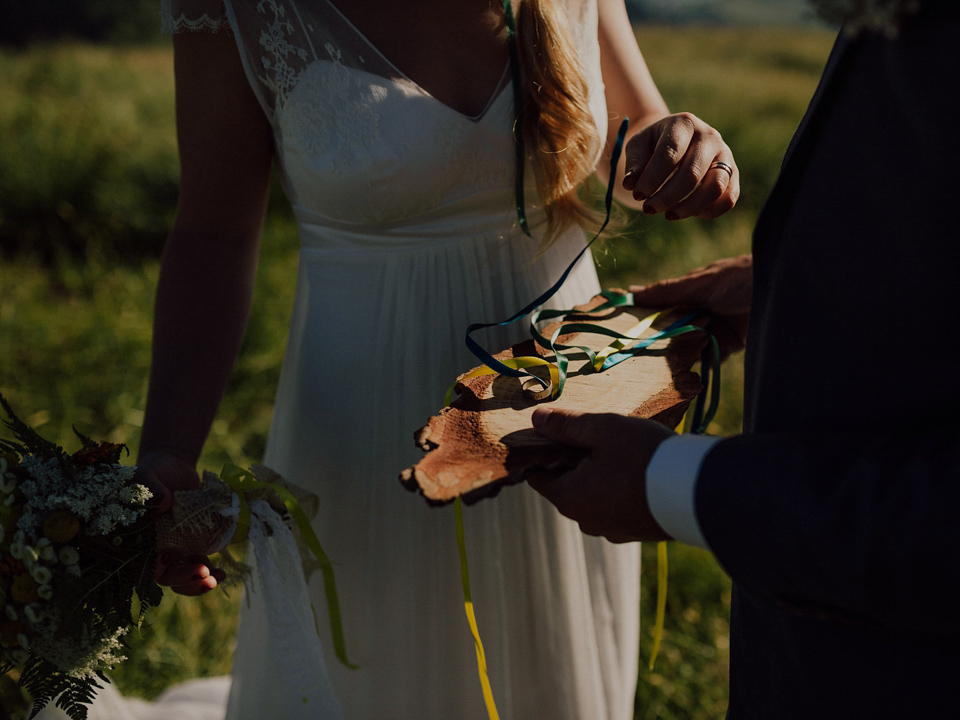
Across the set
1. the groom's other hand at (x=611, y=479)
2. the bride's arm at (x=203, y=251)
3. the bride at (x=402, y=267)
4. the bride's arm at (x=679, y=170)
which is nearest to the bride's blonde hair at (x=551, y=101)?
the bride at (x=402, y=267)

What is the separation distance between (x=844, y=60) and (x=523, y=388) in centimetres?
57

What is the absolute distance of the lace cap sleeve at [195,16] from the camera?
1.23 metres

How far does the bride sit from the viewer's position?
1258 millimetres

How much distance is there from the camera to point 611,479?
0.87m

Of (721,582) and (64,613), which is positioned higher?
(64,613)

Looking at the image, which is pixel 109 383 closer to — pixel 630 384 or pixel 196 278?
pixel 196 278

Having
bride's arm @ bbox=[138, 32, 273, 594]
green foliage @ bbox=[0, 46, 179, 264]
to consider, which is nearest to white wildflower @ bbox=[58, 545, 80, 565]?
bride's arm @ bbox=[138, 32, 273, 594]

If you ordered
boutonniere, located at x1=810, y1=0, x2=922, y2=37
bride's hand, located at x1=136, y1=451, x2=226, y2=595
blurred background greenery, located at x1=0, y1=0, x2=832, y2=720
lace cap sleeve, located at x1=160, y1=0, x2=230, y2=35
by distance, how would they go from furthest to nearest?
blurred background greenery, located at x1=0, y1=0, x2=832, y2=720
lace cap sleeve, located at x1=160, y1=0, x2=230, y2=35
bride's hand, located at x1=136, y1=451, x2=226, y2=595
boutonniere, located at x1=810, y1=0, x2=922, y2=37

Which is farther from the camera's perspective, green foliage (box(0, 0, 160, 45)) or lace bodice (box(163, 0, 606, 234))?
green foliage (box(0, 0, 160, 45))

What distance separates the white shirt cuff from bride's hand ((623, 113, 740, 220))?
0.41m

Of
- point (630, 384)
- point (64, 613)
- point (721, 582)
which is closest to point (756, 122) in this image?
point (721, 582)

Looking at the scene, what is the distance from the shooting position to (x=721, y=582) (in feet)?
9.36

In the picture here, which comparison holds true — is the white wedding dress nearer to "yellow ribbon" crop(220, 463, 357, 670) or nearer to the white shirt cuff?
"yellow ribbon" crop(220, 463, 357, 670)

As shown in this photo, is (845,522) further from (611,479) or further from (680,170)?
(680,170)
